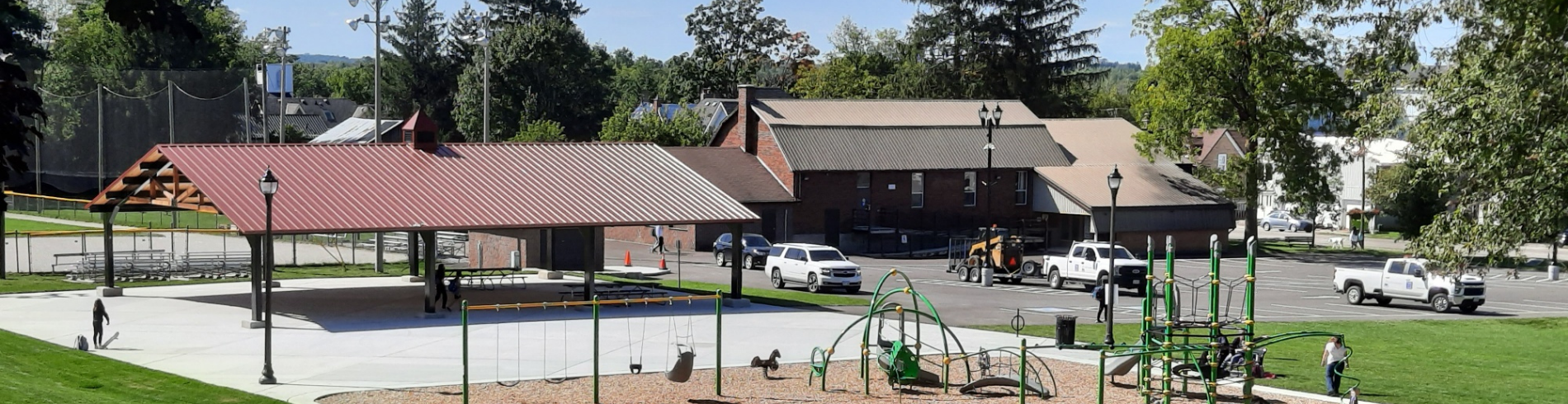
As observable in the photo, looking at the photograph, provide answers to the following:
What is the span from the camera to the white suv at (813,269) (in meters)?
44.1

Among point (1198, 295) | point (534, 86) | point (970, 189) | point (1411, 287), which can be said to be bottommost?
point (1198, 295)

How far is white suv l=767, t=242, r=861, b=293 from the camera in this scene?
4409cm

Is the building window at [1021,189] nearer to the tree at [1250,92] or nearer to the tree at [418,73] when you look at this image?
the tree at [1250,92]

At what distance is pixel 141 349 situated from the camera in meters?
28.3

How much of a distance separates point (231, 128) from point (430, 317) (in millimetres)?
54057

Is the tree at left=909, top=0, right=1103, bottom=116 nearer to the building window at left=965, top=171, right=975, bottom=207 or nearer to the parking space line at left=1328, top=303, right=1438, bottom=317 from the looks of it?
the building window at left=965, top=171, right=975, bottom=207

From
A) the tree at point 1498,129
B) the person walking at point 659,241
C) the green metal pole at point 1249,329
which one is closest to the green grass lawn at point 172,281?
the person walking at point 659,241

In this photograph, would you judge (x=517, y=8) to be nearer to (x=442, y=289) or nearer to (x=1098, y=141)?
(x=1098, y=141)

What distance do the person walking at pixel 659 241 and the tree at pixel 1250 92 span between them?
74.4 ft

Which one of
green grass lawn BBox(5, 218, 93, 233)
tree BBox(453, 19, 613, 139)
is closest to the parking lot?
green grass lawn BBox(5, 218, 93, 233)

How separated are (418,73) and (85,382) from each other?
8829 cm

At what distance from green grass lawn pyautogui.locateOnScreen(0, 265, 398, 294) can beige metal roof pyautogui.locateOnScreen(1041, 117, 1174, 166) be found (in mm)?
34459

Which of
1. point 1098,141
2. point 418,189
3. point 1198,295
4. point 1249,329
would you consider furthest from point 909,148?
point 1249,329

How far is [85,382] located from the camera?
23531 millimetres
